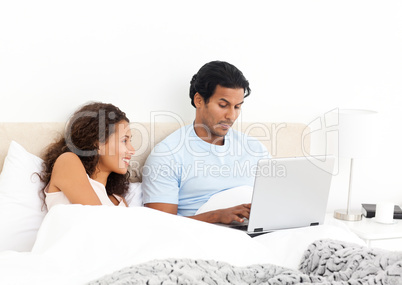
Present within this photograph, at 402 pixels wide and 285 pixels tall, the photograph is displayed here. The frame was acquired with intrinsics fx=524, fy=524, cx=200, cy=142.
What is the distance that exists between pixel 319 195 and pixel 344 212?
82 centimetres

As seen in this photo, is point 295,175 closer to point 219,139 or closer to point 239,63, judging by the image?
point 219,139

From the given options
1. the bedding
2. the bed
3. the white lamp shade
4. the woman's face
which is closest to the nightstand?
the white lamp shade

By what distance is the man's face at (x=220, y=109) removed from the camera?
2.39 meters

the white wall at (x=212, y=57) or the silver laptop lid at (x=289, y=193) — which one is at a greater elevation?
the white wall at (x=212, y=57)

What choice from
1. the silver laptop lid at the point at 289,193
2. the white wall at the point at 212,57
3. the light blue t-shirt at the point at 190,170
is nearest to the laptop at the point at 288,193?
the silver laptop lid at the point at 289,193

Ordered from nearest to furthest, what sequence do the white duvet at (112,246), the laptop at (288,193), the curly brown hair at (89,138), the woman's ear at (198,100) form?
the white duvet at (112,246) < the laptop at (288,193) < the curly brown hair at (89,138) < the woman's ear at (198,100)

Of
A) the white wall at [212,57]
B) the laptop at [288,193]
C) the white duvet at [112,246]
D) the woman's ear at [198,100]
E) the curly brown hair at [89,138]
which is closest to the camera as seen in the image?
the white duvet at [112,246]

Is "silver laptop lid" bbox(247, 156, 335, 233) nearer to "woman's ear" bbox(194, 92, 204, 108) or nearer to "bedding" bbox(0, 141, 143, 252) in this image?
"woman's ear" bbox(194, 92, 204, 108)

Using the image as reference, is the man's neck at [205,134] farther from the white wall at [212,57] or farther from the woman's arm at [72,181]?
the woman's arm at [72,181]

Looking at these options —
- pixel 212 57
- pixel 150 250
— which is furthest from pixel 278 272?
pixel 212 57

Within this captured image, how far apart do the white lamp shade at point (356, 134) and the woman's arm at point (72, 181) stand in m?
1.36

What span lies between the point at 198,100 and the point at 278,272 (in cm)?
123

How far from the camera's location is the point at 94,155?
2184mm

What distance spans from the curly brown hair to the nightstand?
3.49 feet
